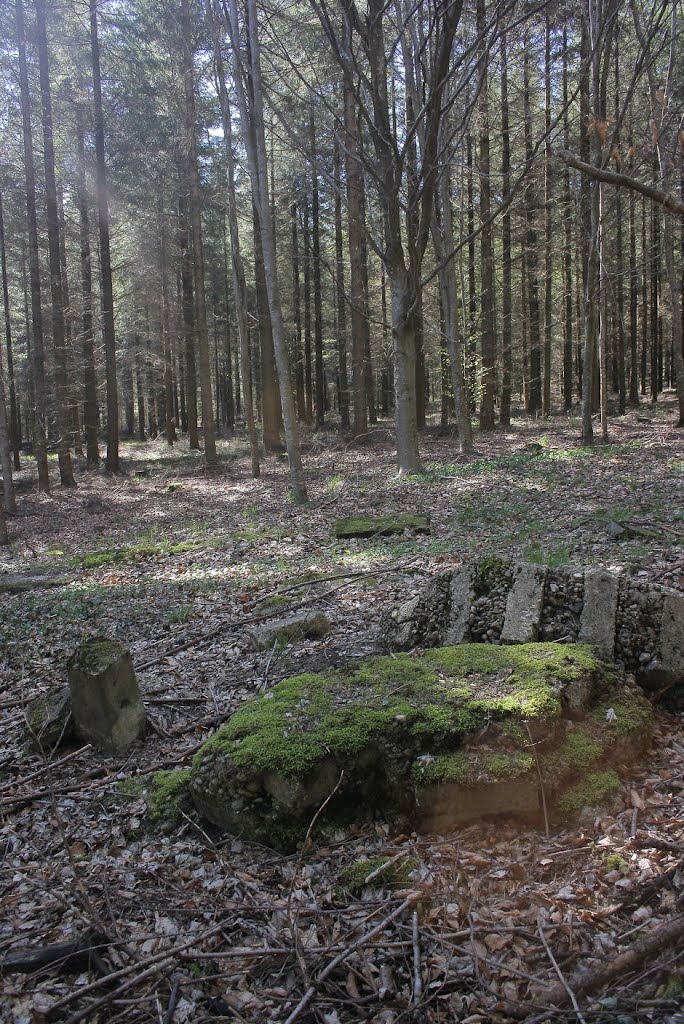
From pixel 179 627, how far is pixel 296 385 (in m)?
26.2

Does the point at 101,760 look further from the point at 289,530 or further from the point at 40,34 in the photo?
the point at 40,34

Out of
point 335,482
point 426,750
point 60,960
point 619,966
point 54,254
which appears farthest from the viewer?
point 54,254

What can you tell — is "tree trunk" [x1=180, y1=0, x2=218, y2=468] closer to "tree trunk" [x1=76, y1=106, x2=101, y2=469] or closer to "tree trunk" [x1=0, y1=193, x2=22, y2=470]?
"tree trunk" [x1=76, y1=106, x2=101, y2=469]

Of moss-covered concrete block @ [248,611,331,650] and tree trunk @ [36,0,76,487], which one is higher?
tree trunk @ [36,0,76,487]

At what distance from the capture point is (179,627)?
23.4 ft

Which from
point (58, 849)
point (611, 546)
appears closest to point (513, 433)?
point (611, 546)

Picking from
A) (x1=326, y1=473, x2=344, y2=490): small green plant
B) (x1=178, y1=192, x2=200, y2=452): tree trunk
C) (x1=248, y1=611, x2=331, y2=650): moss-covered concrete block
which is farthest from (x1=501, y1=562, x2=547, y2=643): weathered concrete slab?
(x1=178, y1=192, x2=200, y2=452): tree trunk

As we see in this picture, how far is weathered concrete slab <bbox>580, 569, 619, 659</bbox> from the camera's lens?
4.16 meters

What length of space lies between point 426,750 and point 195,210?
2001 centimetres

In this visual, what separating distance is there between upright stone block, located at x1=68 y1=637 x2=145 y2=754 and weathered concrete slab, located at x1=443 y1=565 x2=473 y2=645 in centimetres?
236

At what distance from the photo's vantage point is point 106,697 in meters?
4.64

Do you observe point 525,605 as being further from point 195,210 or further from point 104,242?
point 104,242

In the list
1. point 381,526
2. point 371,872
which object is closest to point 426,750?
point 371,872

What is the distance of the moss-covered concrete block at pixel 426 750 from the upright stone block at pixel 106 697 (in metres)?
1.15
